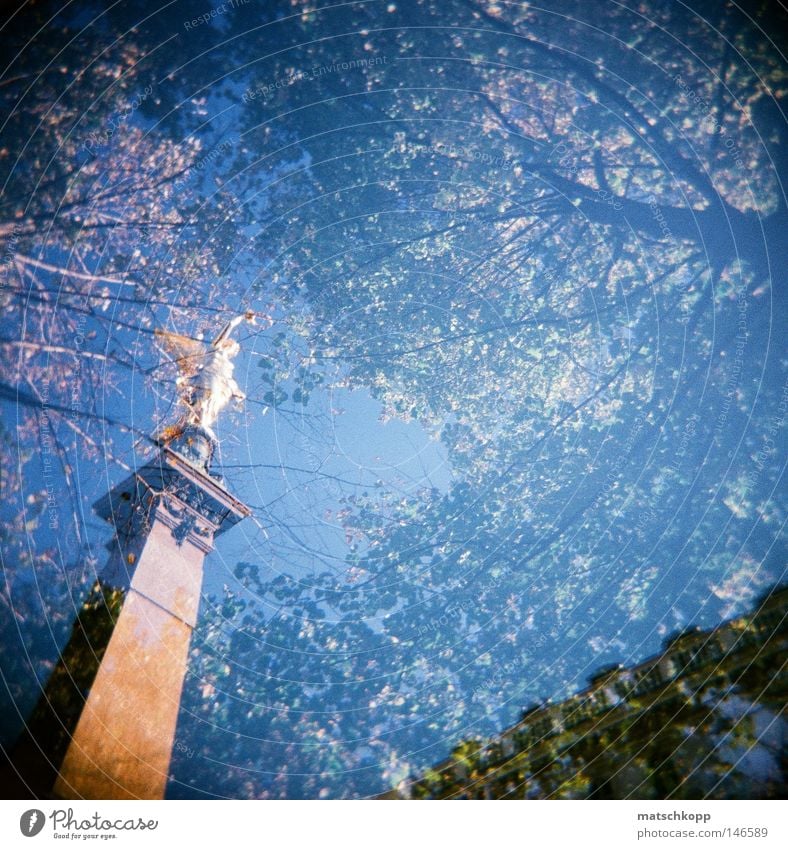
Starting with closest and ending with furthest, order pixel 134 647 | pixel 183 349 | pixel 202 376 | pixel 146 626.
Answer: pixel 134 647, pixel 146 626, pixel 202 376, pixel 183 349

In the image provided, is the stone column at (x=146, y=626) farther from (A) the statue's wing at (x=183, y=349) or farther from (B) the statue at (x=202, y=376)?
(A) the statue's wing at (x=183, y=349)

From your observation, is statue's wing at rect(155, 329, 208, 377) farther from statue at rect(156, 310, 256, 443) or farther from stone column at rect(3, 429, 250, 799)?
stone column at rect(3, 429, 250, 799)

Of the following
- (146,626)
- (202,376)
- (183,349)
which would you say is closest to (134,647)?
(146,626)

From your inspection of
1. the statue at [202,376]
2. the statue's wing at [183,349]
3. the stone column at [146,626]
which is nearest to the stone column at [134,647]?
the stone column at [146,626]

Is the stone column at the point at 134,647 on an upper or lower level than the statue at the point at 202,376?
lower

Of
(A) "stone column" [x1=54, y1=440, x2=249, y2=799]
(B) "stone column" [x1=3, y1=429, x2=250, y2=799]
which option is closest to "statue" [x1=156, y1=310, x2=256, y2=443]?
(B) "stone column" [x1=3, y1=429, x2=250, y2=799]

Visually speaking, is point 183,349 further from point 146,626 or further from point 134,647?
point 134,647

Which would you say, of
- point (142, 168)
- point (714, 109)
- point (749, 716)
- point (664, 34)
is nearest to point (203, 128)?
point (142, 168)
